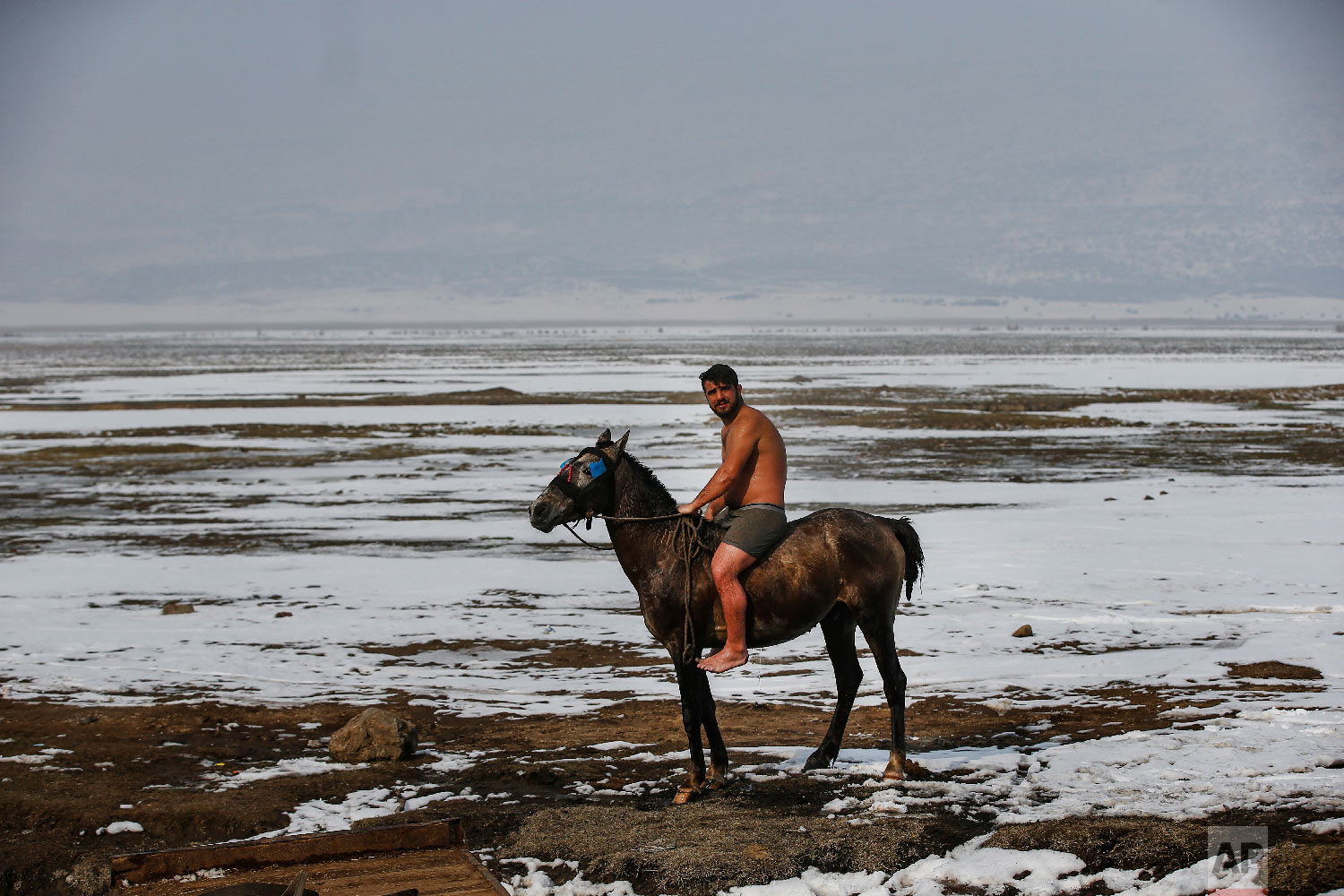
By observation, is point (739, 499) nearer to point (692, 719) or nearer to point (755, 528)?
point (755, 528)

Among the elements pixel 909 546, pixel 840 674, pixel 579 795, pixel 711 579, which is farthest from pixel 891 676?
pixel 579 795

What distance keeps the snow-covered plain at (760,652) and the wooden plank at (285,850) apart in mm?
483

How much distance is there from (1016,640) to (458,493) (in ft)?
37.9

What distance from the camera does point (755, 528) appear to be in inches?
302

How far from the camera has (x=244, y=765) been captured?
8398 mm

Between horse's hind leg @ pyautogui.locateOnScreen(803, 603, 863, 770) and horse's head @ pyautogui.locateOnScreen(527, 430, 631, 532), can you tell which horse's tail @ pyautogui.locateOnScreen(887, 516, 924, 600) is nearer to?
horse's hind leg @ pyautogui.locateOnScreen(803, 603, 863, 770)

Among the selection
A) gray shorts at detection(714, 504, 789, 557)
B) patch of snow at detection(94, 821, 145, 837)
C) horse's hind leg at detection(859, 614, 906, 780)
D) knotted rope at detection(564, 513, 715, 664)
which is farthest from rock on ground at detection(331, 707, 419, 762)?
horse's hind leg at detection(859, 614, 906, 780)

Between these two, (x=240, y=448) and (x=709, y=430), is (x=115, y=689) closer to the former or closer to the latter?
(x=240, y=448)

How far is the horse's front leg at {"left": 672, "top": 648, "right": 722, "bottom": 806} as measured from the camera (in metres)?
7.50

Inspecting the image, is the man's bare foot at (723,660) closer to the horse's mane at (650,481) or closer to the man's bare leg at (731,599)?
the man's bare leg at (731,599)

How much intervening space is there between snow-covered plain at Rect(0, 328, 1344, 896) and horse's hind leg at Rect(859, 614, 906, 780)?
0.25 metres

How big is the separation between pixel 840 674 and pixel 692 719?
1.00 m

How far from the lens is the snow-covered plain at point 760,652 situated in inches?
304

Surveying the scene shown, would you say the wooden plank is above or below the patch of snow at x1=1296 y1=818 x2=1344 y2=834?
above
